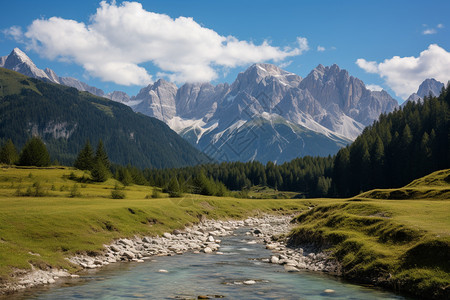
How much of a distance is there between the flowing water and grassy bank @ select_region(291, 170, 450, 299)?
1891 mm

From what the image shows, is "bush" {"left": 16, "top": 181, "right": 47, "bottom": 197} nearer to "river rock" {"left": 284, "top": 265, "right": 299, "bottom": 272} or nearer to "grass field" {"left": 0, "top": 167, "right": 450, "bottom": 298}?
"grass field" {"left": 0, "top": 167, "right": 450, "bottom": 298}

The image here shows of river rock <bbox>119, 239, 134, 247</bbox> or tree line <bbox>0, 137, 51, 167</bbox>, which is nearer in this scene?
river rock <bbox>119, 239, 134, 247</bbox>

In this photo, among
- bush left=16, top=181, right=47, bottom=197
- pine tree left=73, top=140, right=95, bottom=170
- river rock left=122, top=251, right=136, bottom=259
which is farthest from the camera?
pine tree left=73, top=140, right=95, bottom=170

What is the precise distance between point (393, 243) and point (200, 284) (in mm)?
16580

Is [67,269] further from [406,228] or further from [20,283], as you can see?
[406,228]

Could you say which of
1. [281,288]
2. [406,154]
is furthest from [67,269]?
[406,154]

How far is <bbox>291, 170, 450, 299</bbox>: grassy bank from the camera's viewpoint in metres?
22.7

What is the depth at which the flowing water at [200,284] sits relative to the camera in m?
22.9

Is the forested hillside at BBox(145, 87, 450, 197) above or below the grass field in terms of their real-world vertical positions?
above

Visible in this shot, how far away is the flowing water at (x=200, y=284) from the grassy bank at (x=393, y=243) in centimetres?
189

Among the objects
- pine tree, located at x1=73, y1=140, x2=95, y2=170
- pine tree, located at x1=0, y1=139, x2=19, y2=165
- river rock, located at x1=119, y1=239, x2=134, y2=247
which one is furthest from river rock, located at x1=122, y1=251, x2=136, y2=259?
pine tree, located at x1=0, y1=139, x2=19, y2=165

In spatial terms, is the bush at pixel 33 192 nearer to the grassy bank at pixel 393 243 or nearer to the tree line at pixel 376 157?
the tree line at pixel 376 157

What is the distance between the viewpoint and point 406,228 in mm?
29156

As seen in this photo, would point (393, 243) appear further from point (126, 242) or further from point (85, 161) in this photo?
point (85, 161)
